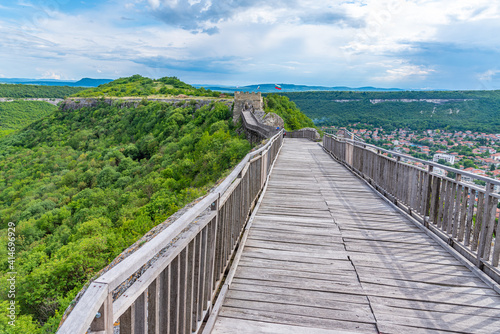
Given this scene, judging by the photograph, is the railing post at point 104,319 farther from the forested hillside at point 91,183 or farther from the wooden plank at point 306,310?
the forested hillside at point 91,183

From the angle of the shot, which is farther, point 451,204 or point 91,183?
point 91,183

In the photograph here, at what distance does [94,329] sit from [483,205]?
446 centimetres

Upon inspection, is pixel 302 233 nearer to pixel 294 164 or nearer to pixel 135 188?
pixel 294 164

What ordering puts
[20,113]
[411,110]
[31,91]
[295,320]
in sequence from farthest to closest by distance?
[31,91], [20,113], [411,110], [295,320]

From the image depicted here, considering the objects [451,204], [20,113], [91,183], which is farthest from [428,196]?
[20,113]

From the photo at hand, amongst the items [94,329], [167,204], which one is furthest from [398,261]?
[167,204]

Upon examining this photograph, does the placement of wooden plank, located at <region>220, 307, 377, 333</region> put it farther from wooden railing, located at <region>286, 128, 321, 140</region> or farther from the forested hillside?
wooden railing, located at <region>286, 128, 321, 140</region>

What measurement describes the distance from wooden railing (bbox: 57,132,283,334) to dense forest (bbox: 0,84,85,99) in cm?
17661

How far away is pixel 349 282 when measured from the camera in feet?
11.8

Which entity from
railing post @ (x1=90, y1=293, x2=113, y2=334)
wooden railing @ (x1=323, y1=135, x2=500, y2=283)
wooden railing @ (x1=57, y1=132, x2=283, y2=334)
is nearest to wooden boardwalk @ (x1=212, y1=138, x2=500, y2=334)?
wooden railing @ (x1=323, y1=135, x2=500, y2=283)

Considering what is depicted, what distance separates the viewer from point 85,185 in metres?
47.1

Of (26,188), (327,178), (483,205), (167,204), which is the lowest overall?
(26,188)

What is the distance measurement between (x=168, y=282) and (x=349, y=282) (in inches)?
97.0

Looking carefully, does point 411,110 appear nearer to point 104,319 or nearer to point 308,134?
point 308,134
